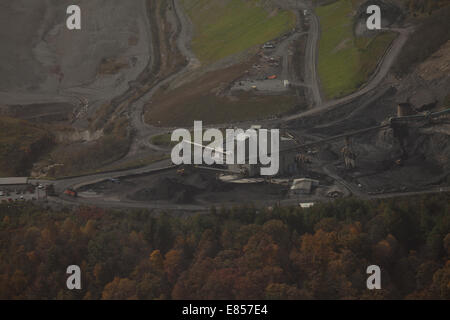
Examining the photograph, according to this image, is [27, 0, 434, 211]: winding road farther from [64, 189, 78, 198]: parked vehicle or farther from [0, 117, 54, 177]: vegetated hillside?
[0, 117, 54, 177]: vegetated hillside

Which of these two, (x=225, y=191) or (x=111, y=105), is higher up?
(x=111, y=105)

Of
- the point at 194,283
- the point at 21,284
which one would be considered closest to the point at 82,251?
the point at 21,284

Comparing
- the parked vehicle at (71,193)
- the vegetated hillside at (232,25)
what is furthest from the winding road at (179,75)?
the vegetated hillside at (232,25)

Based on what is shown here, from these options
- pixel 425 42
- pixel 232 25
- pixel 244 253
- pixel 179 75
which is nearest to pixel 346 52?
pixel 425 42

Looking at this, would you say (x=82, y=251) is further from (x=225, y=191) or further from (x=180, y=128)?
(x=180, y=128)

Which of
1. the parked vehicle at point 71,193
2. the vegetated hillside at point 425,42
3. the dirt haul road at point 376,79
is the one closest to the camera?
the parked vehicle at point 71,193

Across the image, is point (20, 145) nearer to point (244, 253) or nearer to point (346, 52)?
point (244, 253)

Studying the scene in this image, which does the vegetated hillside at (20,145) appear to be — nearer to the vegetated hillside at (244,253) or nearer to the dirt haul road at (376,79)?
the vegetated hillside at (244,253)
